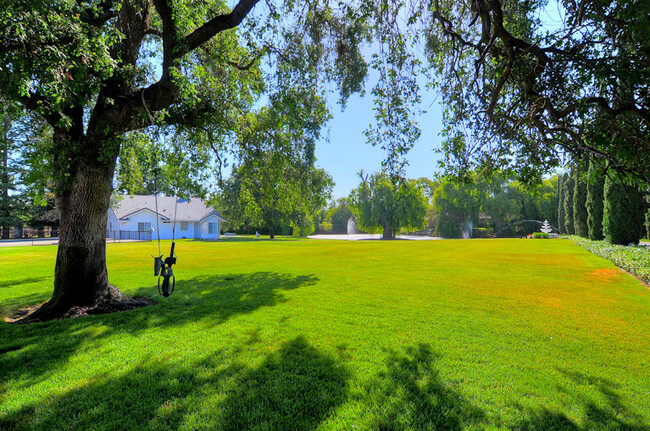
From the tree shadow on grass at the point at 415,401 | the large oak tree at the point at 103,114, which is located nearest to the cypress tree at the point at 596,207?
the tree shadow on grass at the point at 415,401

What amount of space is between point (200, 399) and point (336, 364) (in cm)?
173

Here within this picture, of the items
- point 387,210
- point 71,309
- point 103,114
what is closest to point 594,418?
point 71,309

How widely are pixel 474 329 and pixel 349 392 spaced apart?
3.31 meters

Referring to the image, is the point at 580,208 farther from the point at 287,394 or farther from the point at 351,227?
the point at 351,227

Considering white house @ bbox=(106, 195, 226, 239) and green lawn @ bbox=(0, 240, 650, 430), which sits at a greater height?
white house @ bbox=(106, 195, 226, 239)

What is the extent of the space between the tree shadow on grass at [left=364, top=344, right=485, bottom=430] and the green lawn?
0.02 metres

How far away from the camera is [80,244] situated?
604 cm

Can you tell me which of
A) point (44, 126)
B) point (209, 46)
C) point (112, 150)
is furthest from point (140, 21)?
point (44, 126)

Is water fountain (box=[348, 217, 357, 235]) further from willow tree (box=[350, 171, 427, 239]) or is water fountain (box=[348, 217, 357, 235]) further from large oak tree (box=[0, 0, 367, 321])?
large oak tree (box=[0, 0, 367, 321])

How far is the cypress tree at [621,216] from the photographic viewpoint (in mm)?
16984

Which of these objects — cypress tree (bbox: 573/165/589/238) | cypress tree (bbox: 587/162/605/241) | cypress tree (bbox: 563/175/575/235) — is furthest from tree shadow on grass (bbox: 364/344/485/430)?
cypress tree (bbox: 563/175/575/235)

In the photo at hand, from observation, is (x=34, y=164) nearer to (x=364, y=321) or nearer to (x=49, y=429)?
(x=49, y=429)

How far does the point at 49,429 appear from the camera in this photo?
2645mm

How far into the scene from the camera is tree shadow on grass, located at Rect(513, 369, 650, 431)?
2.78 metres
